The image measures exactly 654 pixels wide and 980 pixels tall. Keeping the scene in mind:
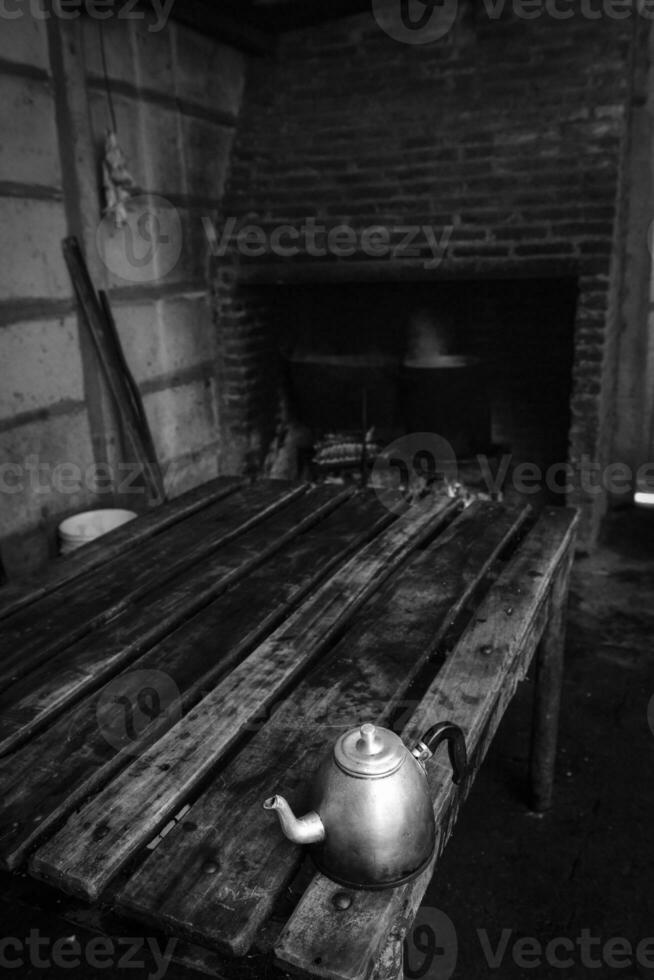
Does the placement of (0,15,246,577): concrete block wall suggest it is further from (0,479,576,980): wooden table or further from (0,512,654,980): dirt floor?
(0,512,654,980): dirt floor

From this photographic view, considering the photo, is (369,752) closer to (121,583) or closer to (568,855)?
(121,583)

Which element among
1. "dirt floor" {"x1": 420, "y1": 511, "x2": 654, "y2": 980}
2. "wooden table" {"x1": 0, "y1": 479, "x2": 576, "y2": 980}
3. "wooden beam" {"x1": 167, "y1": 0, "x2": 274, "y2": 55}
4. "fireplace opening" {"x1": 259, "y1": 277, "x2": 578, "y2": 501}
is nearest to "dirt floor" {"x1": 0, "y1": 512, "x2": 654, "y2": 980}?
"dirt floor" {"x1": 420, "y1": 511, "x2": 654, "y2": 980}

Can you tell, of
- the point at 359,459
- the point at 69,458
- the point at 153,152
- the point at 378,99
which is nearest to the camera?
the point at 69,458

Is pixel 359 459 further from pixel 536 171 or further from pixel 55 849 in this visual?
pixel 55 849

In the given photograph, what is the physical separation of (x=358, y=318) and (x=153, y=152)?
1.64 m

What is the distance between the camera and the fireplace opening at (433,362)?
4.41m

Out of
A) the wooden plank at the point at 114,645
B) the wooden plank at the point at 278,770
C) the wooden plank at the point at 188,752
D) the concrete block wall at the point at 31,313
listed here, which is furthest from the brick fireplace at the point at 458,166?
the wooden plank at the point at 188,752

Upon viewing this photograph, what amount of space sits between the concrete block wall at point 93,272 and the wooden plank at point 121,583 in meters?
1.06

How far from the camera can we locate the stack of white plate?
10.6ft

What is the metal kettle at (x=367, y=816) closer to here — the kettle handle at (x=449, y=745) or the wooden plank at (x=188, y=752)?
the kettle handle at (x=449, y=745)

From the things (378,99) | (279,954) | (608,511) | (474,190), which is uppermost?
(378,99)

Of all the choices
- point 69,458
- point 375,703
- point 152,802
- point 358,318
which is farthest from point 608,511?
point 152,802

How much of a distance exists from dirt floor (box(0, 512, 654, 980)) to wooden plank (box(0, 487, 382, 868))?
88 centimetres

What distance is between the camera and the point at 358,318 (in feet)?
16.2
